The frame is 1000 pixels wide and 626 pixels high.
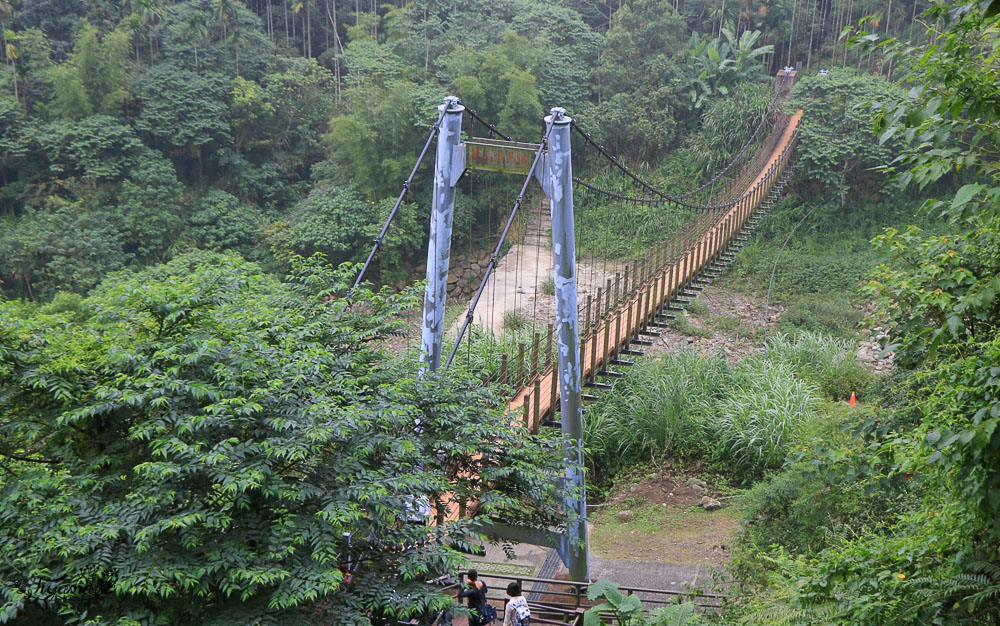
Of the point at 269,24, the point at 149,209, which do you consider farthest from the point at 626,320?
the point at 269,24

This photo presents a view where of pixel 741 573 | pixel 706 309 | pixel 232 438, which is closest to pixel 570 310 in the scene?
pixel 741 573

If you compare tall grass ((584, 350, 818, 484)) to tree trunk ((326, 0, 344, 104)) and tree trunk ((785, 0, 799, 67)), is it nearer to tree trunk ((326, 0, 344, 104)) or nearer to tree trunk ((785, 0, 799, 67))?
tree trunk ((326, 0, 344, 104))

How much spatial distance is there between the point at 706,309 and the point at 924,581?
1098 cm

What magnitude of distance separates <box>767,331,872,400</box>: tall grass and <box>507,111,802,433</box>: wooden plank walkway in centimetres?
180

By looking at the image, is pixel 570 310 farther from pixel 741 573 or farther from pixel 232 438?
pixel 232 438

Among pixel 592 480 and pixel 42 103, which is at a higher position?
pixel 42 103

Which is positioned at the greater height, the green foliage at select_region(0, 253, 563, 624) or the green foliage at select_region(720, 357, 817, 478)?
the green foliage at select_region(0, 253, 563, 624)

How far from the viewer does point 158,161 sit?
49.9ft

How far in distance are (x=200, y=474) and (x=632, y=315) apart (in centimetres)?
489

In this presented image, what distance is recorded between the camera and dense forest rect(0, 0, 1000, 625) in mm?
2904

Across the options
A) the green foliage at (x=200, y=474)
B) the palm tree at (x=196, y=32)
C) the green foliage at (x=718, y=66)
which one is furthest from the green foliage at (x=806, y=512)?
the palm tree at (x=196, y=32)

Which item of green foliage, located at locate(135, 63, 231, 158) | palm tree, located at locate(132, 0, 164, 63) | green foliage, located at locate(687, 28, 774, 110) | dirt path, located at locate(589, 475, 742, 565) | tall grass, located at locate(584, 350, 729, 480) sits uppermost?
palm tree, located at locate(132, 0, 164, 63)

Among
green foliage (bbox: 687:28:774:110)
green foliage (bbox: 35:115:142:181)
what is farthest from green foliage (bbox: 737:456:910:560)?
green foliage (bbox: 35:115:142:181)

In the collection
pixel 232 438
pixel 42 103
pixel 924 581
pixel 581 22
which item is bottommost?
pixel 924 581
